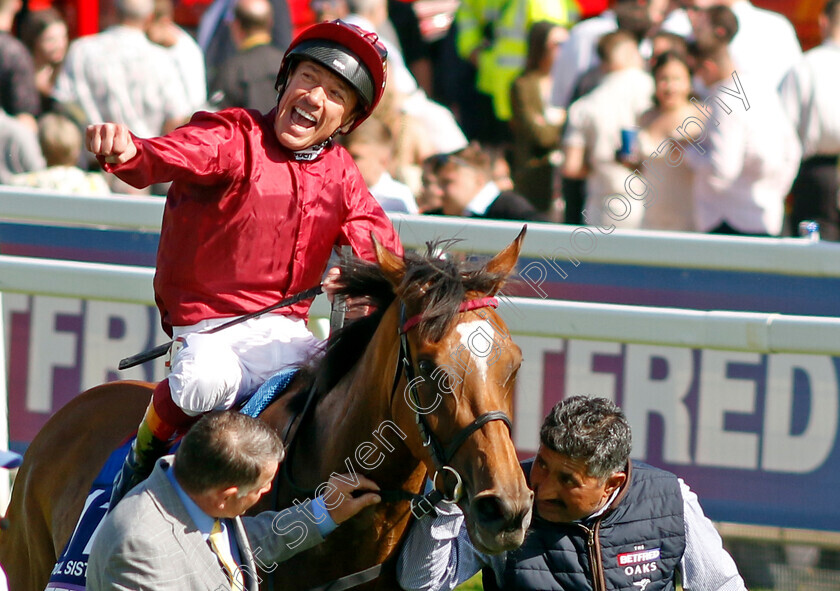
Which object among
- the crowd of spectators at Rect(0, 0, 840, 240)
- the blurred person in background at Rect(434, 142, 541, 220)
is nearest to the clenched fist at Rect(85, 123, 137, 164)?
the crowd of spectators at Rect(0, 0, 840, 240)

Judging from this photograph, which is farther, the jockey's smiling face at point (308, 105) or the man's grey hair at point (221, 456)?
the jockey's smiling face at point (308, 105)

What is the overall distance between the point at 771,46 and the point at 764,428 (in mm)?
3086

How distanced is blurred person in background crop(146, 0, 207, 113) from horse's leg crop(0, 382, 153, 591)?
165 inches

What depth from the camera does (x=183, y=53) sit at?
8.37 metres

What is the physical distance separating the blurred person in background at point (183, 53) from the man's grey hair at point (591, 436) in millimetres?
5477

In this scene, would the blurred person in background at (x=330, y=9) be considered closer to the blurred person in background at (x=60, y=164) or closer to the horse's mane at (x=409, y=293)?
the blurred person in background at (x=60, y=164)

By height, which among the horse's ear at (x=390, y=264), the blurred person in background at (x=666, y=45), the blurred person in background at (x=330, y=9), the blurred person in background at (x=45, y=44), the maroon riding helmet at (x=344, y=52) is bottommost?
the blurred person in background at (x=45, y=44)

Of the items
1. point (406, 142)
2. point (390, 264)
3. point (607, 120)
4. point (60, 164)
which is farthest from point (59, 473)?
point (607, 120)

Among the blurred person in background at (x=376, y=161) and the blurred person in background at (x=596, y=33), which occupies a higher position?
the blurred person in background at (x=596, y=33)

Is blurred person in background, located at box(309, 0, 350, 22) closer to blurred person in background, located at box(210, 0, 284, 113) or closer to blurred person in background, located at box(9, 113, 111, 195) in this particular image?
blurred person in background, located at box(210, 0, 284, 113)

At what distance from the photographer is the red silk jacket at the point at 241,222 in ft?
11.7

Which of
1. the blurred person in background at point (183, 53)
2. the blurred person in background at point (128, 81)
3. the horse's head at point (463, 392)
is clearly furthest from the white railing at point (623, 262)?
the blurred person in background at point (183, 53)

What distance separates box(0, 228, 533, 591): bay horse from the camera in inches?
117

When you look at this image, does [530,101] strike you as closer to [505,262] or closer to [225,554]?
[505,262]
